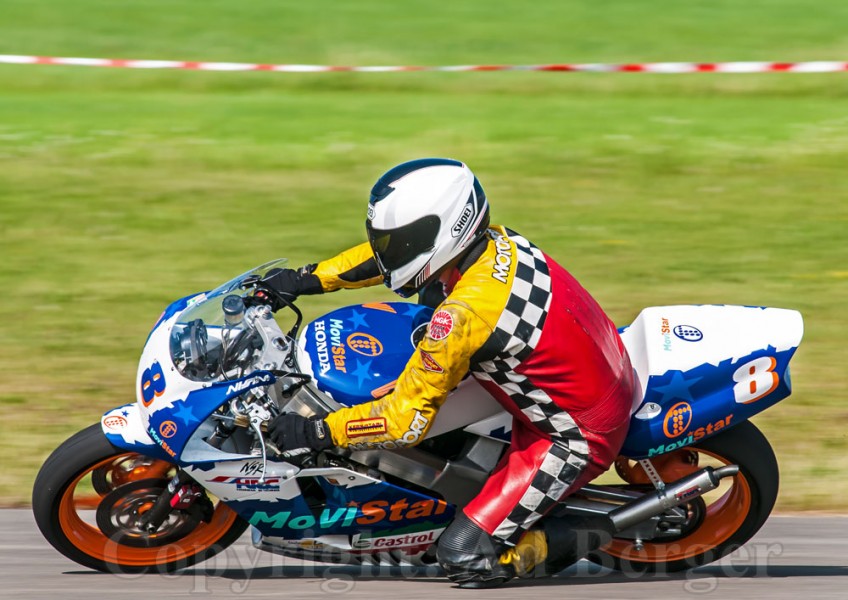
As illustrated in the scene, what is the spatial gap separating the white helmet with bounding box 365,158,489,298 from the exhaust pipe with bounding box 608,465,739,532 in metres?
1.25

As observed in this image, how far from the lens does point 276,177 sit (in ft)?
35.8

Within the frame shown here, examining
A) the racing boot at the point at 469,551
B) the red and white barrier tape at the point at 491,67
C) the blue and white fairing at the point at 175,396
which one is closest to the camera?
the blue and white fairing at the point at 175,396

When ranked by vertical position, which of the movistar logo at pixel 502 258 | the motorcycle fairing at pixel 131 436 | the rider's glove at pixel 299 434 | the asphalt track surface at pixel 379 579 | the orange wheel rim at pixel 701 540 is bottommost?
the asphalt track surface at pixel 379 579

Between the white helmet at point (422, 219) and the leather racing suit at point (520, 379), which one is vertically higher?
the white helmet at point (422, 219)

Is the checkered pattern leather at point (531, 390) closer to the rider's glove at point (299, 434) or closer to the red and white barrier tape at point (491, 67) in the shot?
the rider's glove at point (299, 434)

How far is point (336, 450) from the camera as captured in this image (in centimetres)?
434

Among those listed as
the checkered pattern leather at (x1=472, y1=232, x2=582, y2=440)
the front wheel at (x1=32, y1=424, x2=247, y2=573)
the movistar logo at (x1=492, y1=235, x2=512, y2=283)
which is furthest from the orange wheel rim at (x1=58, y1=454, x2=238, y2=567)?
the movistar logo at (x1=492, y1=235, x2=512, y2=283)

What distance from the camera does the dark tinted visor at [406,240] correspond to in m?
4.04

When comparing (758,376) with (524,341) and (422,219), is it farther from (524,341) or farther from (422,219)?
(422,219)

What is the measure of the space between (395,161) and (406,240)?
7.29 metres

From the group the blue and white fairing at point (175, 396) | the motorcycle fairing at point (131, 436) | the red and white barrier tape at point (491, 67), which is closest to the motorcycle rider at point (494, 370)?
the blue and white fairing at point (175, 396)

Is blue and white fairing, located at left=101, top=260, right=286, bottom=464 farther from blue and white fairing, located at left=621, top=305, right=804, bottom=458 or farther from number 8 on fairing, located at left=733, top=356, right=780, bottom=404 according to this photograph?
number 8 on fairing, located at left=733, top=356, right=780, bottom=404

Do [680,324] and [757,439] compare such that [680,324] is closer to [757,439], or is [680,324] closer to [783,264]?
[757,439]

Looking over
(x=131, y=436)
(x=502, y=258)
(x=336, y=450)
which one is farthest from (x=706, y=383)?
(x=131, y=436)
